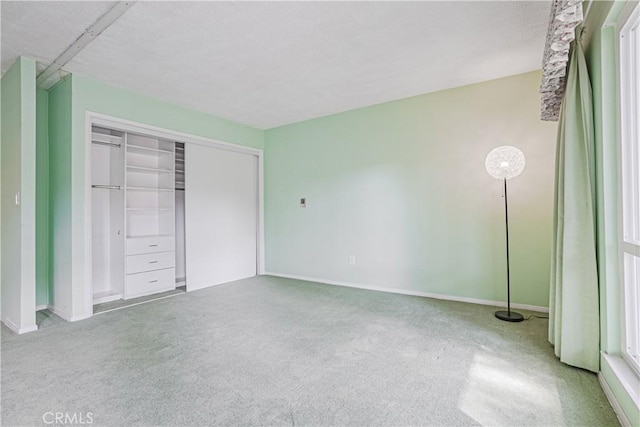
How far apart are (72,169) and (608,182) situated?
175 inches

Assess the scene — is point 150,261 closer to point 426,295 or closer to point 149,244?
point 149,244

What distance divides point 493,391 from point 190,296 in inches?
138

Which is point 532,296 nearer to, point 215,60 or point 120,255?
point 215,60

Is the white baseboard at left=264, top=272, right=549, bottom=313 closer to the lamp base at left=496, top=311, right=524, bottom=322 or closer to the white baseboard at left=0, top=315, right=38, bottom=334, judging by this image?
the lamp base at left=496, top=311, right=524, bottom=322

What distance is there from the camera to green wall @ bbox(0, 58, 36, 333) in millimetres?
2873

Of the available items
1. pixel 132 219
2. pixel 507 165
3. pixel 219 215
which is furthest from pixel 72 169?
pixel 507 165

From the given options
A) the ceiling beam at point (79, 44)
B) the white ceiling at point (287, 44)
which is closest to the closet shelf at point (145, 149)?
the white ceiling at point (287, 44)

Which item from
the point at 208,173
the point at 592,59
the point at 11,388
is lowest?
the point at 11,388

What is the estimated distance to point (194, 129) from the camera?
14.4 feet

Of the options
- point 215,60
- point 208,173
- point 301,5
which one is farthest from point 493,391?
point 208,173

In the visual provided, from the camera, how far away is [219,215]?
4777 millimetres

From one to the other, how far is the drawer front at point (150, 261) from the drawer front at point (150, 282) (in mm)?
59

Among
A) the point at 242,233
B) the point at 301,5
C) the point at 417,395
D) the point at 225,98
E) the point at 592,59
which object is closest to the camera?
the point at 417,395

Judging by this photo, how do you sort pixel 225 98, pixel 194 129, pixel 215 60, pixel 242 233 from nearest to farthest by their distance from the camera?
1. pixel 215 60
2. pixel 225 98
3. pixel 194 129
4. pixel 242 233
